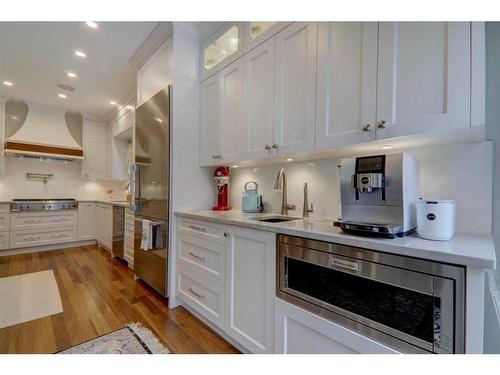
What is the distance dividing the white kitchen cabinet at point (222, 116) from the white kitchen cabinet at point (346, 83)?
2.53ft

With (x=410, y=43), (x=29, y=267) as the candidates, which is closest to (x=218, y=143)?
(x=410, y=43)

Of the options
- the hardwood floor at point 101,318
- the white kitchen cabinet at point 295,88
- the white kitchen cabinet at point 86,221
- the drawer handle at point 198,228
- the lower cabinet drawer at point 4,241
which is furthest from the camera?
the white kitchen cabinet at point 86,221

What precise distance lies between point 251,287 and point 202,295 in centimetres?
62

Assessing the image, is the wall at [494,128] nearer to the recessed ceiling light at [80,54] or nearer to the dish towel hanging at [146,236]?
the dish towel hanging at [146,236]

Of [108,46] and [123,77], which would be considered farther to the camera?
[123,77]

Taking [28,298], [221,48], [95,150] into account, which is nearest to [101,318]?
[28,298]

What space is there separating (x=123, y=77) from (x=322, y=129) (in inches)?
128

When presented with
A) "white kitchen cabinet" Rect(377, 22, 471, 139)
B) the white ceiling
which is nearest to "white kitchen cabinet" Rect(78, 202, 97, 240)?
the white ceiling

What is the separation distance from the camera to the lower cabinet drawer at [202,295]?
65.8 inches

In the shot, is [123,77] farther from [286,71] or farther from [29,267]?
[29,267]

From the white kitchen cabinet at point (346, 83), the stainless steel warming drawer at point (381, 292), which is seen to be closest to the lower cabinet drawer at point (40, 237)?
the stainless steel warming drawer at point (381, 292)

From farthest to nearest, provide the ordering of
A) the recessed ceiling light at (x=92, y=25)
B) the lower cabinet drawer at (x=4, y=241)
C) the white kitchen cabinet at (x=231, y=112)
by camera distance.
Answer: the lower cabinet drawer at (x=4, y=241) < the recessed ceiling light at (x=92, y=25) < the white kitchen cabinet at (x=231, y=112)

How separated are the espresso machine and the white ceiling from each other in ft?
8.15

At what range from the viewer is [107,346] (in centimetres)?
160
